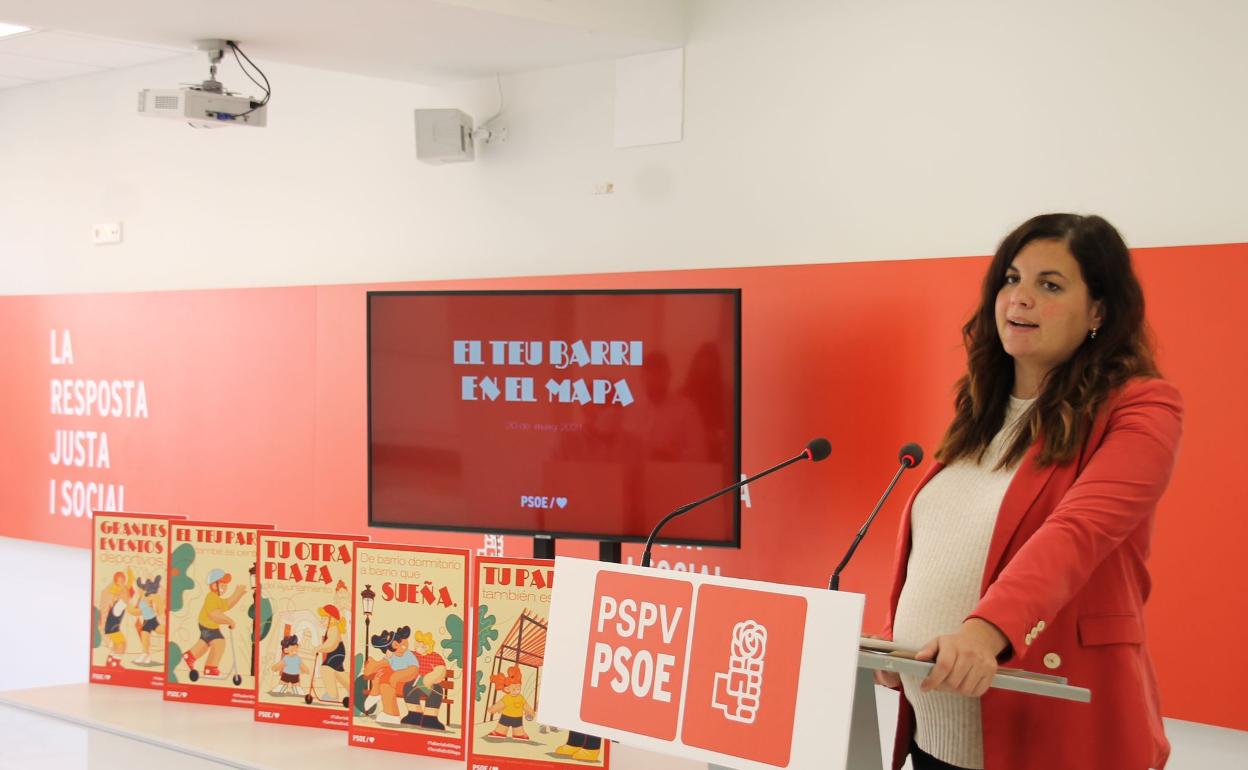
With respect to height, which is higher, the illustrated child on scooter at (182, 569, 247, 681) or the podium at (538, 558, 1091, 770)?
the podium at (538, 558, 1091, 770)

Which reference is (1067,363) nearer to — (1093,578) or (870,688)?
(1093,578)

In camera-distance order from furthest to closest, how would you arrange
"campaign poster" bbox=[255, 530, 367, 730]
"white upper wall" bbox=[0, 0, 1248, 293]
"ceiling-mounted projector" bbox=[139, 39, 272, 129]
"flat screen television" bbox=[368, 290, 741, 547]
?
"ceiling-mounted projector" bbox=[139, 39, 272, 129]
"flat screen television" bbox=[368, 290, 741, 547]
"white upper wall" bbox=[0, 0, 1248, 293]
"campaign poster" bbox=[255, 530, 367, 730]

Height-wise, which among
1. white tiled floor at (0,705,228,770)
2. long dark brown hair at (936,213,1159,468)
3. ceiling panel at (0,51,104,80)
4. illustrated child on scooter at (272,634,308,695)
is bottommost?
white tiled floor at (0,705,228,770)

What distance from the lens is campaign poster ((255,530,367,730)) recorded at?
2527mm

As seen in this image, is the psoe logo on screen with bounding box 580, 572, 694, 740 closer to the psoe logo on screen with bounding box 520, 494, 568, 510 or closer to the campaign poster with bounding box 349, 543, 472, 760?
the campaign poster with bounding box 349, 543, 472, 760

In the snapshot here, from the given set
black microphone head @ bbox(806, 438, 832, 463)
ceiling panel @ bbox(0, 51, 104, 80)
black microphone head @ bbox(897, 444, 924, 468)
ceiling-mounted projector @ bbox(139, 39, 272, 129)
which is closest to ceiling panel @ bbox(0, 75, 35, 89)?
ceiling panel @ bbox(0, 51, 104, 80)

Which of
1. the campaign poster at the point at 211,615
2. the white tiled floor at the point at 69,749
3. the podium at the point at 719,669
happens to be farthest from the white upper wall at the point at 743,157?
the white tiled floor at the point at 69,749

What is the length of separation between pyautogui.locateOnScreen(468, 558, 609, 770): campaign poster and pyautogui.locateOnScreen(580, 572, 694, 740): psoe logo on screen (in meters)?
0.53

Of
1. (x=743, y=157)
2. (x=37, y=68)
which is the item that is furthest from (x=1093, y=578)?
(x=37, y=68)

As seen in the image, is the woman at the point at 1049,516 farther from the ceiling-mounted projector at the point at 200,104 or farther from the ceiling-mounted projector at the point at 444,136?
the ceiling-mounted projector at the point at 200,104

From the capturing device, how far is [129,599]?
2.81m

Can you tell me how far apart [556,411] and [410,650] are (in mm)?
1245

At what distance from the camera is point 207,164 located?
5.24m

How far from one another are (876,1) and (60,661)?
504 cm
